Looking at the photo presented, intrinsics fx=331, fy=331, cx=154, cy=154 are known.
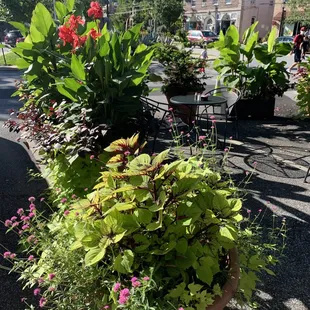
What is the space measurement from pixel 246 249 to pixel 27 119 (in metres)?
2.38

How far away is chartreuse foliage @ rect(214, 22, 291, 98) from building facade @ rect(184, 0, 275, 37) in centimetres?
3751

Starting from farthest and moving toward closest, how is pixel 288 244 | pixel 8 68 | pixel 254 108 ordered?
1. pixel 8 68
2. pixel 254 108
3. pixel 288 244

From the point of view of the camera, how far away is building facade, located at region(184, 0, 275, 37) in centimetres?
4394

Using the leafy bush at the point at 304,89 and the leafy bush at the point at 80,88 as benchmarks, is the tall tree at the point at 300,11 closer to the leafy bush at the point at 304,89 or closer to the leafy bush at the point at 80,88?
the leafy bush at the point at 304,89

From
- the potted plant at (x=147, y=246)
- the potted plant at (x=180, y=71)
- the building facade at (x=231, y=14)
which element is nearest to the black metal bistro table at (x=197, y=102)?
the potted plant at (x=180, y=71)

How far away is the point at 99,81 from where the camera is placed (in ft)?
9.05

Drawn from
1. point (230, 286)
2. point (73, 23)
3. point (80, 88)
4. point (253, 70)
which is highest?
point (73, 23)

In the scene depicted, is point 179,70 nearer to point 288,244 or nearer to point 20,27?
point 20,27

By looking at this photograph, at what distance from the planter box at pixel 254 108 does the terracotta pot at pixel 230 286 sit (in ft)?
16.8

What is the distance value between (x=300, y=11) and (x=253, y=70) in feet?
106

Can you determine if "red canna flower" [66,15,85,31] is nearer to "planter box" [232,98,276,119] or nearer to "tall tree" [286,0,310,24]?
"planter box" [232,98,276,119]

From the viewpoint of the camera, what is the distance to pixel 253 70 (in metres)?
6.29

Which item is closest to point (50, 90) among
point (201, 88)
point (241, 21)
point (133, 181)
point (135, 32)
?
point (135, 32)

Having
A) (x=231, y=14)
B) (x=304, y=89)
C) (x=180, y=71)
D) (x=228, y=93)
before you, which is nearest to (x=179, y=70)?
(x=180, y=71)
